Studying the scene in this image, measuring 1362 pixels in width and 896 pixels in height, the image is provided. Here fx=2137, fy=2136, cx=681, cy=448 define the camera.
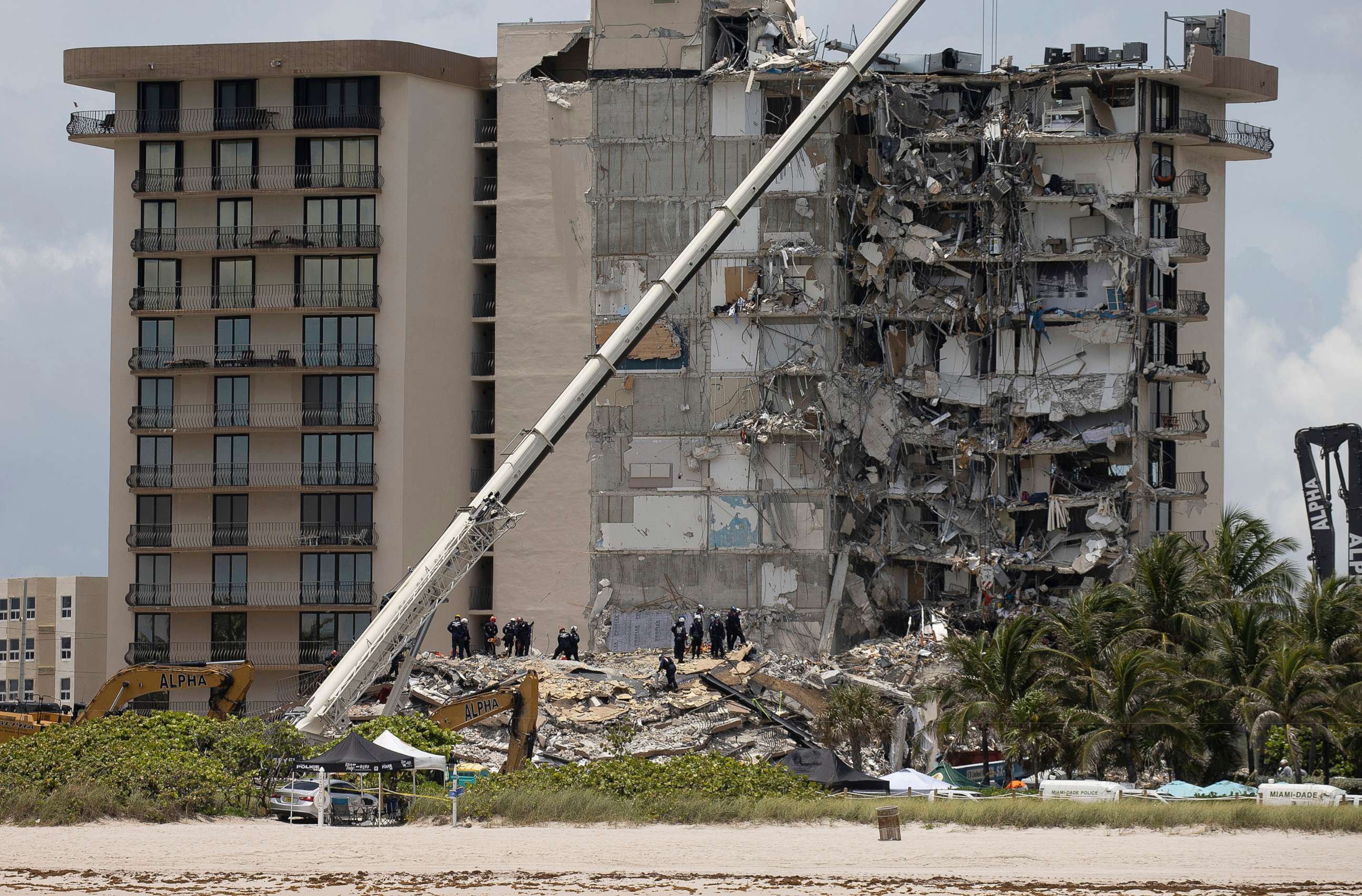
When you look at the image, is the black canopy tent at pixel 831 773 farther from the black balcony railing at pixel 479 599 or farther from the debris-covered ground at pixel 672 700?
the black balcony railing at pixel 479 599

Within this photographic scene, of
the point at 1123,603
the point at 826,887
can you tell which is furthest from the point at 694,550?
the point at 826,887

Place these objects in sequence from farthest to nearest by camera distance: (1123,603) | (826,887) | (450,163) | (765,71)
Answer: (450,163) < (765,71) < (1123,603) < (826,887)

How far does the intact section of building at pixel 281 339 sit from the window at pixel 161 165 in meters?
0.07

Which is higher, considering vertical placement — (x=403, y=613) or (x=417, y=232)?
(x=417, y=232)

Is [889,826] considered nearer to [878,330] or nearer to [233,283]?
[878,330]

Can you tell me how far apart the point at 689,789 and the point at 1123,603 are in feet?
53.0

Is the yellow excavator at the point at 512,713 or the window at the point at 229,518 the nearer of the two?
the yellow excavator at the point at 512,713

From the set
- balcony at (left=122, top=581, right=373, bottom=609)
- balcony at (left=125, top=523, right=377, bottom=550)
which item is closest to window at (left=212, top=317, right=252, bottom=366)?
balcony at (left=125, top=523, right=377, bottom=550)

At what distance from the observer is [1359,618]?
4978cm

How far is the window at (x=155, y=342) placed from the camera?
243 ft

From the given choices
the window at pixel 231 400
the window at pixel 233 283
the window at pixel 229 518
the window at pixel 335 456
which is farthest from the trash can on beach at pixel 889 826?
the window at pixel 233 283

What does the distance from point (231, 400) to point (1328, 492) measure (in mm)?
36513

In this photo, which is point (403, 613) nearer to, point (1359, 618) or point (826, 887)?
point (826, 887)

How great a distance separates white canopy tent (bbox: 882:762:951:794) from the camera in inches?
1780
